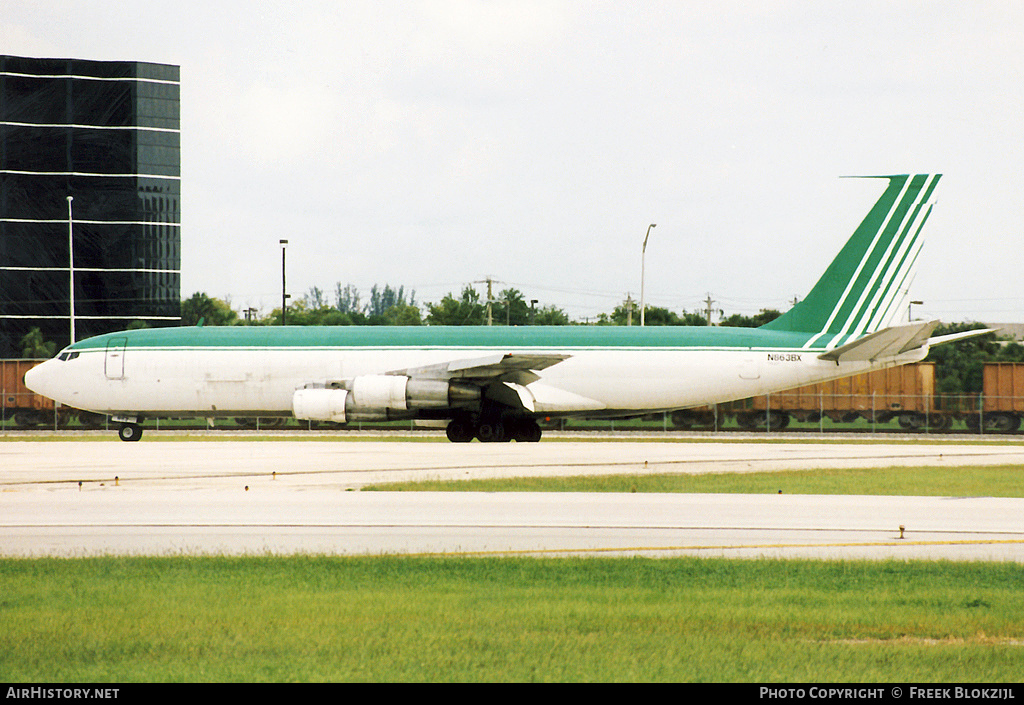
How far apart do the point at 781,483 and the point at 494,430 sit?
50.7 ft

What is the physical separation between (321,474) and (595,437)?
1982 cm

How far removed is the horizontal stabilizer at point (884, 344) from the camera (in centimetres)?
3378

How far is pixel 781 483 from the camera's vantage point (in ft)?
71.6

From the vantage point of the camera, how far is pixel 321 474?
23109 mm

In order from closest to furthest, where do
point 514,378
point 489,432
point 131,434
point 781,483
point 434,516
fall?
1. point 434,516
2. point 781,483
3. point 514,378
4. point 489,432
5. point 131,434

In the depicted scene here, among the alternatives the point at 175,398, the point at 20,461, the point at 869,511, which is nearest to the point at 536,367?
the point at 175,398

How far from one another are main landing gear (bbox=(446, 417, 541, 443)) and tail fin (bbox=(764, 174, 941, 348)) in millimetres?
9513

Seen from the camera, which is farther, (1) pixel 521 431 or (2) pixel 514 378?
(1) pixel 521 431

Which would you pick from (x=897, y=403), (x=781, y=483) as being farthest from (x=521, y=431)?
(x=897, y=403)

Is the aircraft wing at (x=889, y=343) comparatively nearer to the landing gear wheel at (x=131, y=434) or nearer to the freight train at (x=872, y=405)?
the freight train at (x=872, y=405)

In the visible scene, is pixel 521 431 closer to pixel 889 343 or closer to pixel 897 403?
pixel 889 343

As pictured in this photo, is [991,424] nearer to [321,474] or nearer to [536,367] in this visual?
[536,367]

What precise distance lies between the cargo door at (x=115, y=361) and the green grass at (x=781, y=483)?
67.7 ft

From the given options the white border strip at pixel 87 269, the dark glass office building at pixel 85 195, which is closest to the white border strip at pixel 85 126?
the dark glass office building at pixel 85 195
